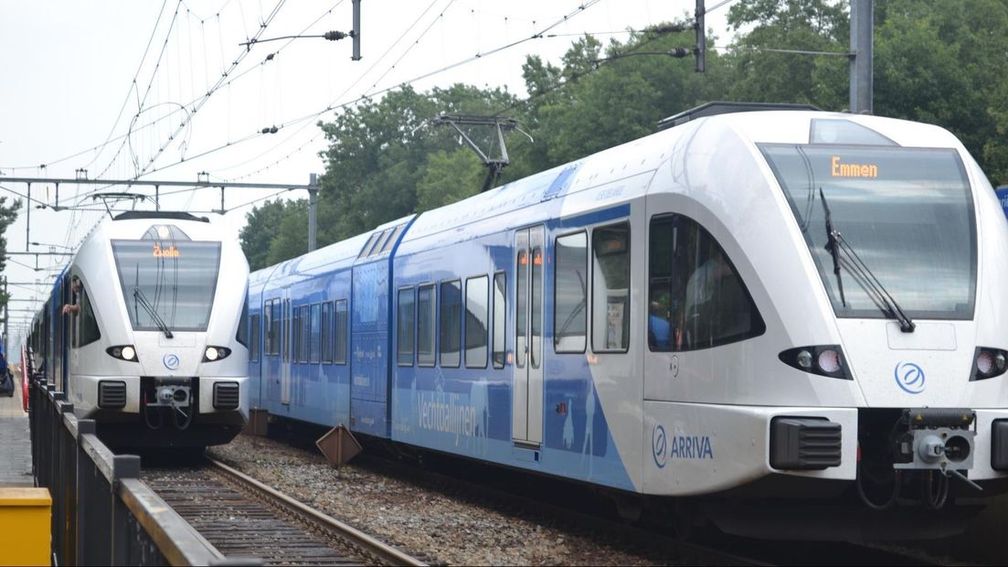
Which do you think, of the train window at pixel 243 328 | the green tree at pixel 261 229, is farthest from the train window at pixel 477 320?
the green tree at pixel 261 229

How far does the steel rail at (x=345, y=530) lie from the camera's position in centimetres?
1166

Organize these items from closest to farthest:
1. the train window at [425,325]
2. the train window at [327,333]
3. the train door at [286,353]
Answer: the train window at [425,325], the train window at [327,333], the train door at [286,353]

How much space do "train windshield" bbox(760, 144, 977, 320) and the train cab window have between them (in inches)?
22.4

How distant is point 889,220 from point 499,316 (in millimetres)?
5193

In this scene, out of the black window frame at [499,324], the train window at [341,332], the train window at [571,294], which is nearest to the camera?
the train window at [571,294]

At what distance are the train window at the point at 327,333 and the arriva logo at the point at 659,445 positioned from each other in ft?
42.1

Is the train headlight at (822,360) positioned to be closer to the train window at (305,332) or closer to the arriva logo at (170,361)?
the arriva logo at (170,361)

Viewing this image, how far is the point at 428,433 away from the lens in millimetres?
17797

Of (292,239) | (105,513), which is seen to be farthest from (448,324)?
(292,239)

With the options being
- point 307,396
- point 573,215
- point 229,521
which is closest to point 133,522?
point 573,215

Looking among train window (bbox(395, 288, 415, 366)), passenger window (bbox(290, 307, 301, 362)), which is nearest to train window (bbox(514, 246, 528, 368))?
train window (bbox(395, 288, 415, 366))

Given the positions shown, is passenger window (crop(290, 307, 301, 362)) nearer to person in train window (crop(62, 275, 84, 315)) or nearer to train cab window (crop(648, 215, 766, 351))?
person in train window (crop(62, 275, 84, 315))

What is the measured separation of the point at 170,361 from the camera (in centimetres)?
1989

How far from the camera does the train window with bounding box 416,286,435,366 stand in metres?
18.0
